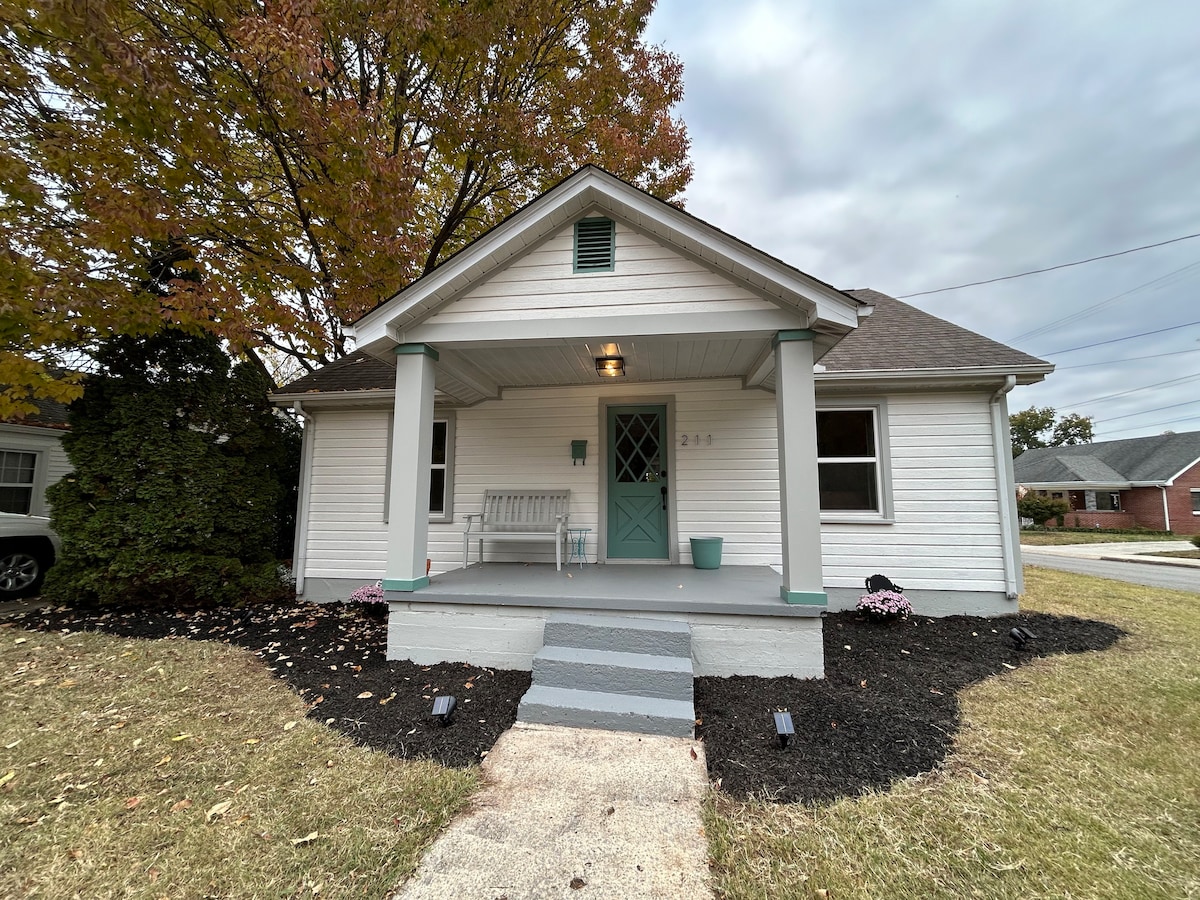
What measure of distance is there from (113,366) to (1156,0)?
51.7 feet

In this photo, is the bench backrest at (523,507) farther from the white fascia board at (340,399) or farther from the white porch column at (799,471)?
the white porch column at (799,471)

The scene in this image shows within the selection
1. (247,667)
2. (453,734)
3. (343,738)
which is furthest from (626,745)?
(247,667)

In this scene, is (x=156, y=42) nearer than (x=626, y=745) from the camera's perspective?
No

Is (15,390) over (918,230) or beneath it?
beneath

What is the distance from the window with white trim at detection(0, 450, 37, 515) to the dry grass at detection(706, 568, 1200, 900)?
46.2 feet

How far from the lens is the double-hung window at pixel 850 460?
19.7 ft

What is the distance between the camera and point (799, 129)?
9.98 metres

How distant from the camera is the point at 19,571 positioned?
22.4 ft

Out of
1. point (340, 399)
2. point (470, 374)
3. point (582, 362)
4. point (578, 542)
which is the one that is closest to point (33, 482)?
point (340, 399)

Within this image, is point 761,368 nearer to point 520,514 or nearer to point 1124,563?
point 520,514

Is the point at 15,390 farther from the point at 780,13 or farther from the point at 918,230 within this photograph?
the point at 918,230

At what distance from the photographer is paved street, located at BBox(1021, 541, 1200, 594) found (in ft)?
32.5

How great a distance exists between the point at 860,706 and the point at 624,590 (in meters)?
1.99

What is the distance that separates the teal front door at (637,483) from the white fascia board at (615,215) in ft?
8.38
